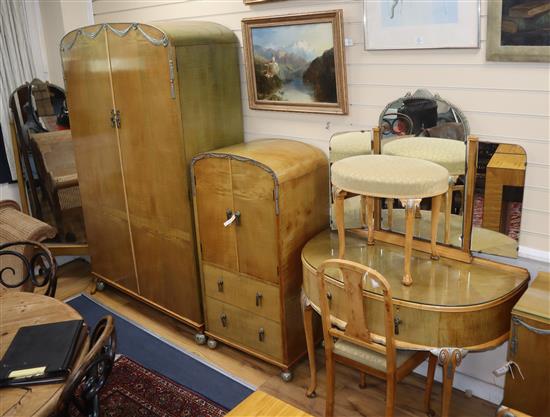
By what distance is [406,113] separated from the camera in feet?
8.00

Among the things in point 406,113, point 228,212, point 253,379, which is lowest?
point 253,379

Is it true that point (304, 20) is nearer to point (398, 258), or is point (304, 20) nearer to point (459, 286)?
point (398, 258)

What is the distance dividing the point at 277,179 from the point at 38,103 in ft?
7.92

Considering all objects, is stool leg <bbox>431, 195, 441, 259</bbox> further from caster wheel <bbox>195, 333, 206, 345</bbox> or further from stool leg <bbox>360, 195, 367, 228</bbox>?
caster wheel <bbox>195, 333, 206, 345</bbox>

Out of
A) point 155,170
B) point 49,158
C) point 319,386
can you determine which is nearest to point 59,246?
point 49,158

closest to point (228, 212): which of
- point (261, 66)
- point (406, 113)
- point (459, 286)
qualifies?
point (261, 66)

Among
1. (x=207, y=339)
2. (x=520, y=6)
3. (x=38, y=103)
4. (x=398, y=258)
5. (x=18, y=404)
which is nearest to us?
(x=18, y=404)

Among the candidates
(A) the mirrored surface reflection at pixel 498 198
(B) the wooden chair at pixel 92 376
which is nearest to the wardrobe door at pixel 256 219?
(A) the mirrored surface reflection at pixel 498 198

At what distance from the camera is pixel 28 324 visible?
2012mm

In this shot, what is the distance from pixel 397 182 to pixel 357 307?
1.68 ft

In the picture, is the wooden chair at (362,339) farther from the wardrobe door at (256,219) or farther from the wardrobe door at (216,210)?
the wardrobe door at (216,210)

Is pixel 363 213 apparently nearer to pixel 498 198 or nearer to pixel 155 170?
pixel 498 198

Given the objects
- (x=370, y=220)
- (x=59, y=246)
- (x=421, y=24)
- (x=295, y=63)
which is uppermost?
(x=421, y=24)

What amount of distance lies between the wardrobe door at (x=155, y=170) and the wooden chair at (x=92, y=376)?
4.20ft
